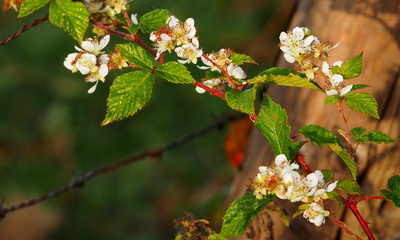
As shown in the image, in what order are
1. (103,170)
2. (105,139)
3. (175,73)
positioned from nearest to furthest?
(175,73) → (103,170) → (105,139)

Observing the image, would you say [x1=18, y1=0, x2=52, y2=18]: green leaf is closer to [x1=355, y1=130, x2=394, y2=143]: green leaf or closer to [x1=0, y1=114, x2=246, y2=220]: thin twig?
[x1=355, y1=130, x2=394, y2=143]: green leaf

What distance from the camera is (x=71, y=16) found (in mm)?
828

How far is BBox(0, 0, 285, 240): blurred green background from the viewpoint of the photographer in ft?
10.9

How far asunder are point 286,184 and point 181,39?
26cm

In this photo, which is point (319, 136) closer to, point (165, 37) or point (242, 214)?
point (242, 214)

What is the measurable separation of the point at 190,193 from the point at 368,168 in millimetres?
2435

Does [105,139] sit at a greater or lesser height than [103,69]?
lesser

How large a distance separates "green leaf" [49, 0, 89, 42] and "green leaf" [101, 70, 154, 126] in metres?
0.11

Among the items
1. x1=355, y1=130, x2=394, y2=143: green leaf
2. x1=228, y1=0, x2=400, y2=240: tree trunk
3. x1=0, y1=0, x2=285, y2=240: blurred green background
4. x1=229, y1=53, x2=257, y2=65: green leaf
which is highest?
x1=229, y1=53, x2=257, y2=65: green leaf

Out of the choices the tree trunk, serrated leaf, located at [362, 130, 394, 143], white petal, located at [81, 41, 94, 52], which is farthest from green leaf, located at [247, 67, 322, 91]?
the tree trunk

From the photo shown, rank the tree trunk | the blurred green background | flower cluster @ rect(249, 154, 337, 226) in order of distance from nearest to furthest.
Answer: flower cluster @ rect(249, 154, 337, 226) → the tree trunk → the blurred green background

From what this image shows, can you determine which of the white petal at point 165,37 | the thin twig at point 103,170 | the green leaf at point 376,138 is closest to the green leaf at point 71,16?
the white petal at point 165,37

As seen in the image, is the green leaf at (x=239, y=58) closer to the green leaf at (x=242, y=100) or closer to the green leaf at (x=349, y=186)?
the green leaf at (x=242, y=100)

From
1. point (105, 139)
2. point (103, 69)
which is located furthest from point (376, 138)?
point (105, 139)
